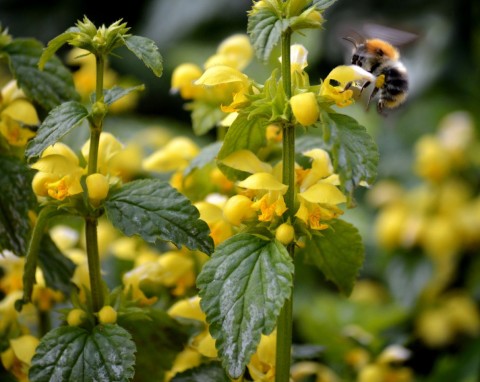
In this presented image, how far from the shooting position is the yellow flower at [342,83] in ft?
2.24

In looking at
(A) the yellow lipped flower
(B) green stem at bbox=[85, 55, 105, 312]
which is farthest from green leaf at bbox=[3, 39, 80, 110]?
(B) green stem at bbox=[85, 55, 105, 312]

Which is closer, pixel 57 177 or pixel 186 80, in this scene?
pixel 57 177

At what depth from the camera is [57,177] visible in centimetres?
73

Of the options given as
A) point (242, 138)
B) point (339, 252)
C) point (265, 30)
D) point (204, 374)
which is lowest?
point (204, 374)

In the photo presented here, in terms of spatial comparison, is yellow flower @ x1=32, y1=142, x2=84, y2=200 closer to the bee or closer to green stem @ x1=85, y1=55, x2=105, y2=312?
green stem @ x1=85, y1=55, x2=105, y2=312

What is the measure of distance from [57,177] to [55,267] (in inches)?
5.4

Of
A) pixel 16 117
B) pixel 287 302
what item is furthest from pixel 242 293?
pixel 16 117

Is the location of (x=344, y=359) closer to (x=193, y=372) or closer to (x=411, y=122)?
(x=193, y=372)

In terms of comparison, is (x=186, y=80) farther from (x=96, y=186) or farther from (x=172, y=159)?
(x=96, y=186)

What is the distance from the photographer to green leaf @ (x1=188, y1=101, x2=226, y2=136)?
94 cm

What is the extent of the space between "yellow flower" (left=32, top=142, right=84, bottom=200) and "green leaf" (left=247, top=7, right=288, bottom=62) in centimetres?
19

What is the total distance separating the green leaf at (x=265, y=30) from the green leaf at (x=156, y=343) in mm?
281

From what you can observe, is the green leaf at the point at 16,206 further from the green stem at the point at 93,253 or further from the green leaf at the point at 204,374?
the green leaf at the point at 204,374

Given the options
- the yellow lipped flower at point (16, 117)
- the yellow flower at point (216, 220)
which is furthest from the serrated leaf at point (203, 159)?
the yellow lipped flower at point (16, 117)
